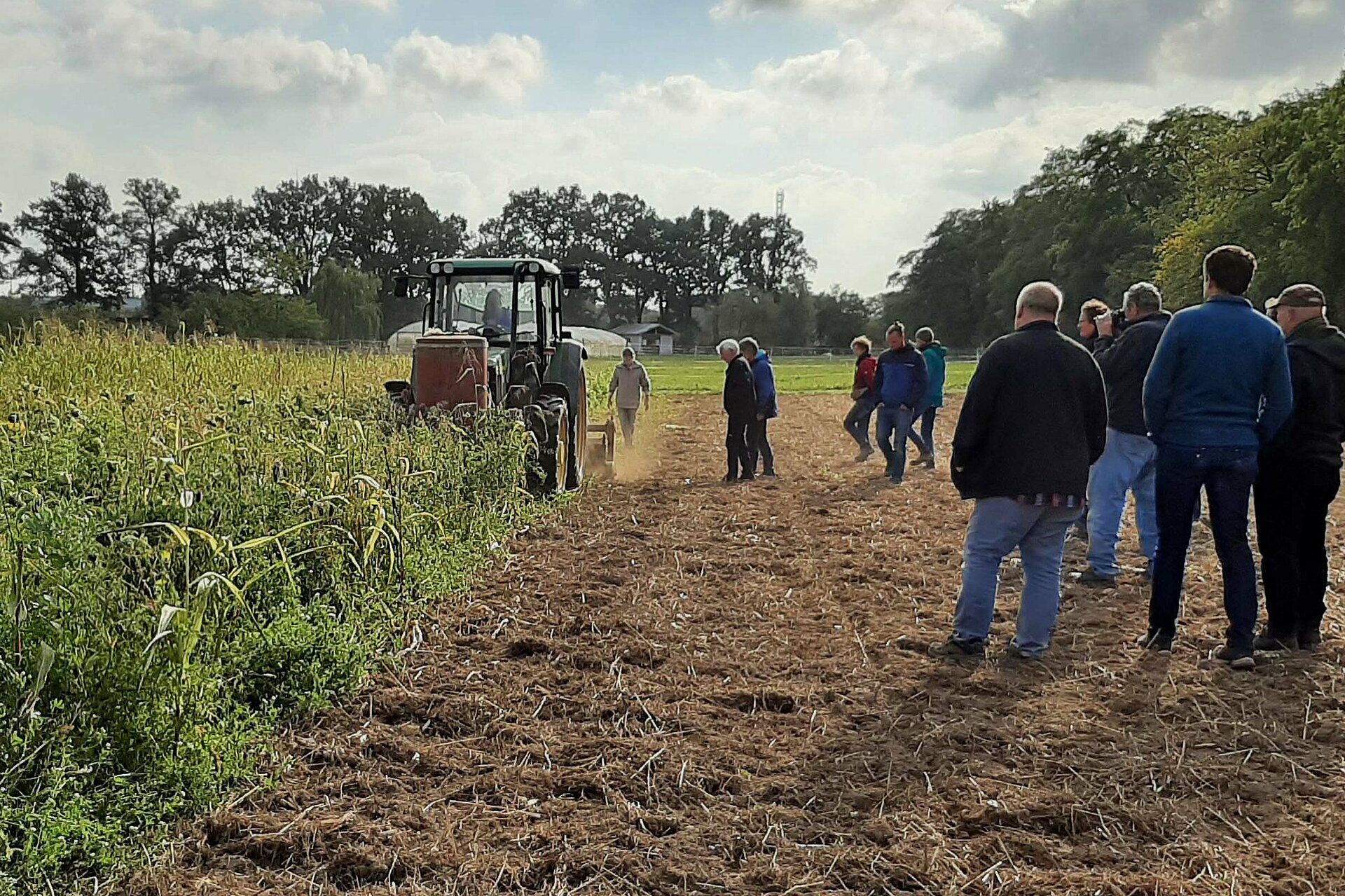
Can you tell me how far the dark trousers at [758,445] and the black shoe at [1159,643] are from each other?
7.04m

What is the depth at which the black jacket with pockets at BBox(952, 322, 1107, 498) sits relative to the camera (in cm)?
514

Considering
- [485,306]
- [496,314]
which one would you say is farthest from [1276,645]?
[485,306]

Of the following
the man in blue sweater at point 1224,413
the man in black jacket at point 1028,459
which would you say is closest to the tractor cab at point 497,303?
the man in black jacket at point 1028,459

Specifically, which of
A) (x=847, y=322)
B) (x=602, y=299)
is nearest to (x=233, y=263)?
(x=602, y=299)

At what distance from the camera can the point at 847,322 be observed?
87875 mm

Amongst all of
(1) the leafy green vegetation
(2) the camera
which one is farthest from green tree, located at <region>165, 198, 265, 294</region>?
(2) the camera

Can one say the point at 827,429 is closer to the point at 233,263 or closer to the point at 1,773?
the point at 1,773

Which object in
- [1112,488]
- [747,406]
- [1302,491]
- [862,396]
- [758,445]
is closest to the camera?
[1302,491]

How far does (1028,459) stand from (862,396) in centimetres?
840

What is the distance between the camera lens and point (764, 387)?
40.9ft

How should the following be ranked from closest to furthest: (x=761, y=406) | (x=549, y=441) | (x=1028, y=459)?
1. (x=1028, y=459)
2. (x=549, y=441)
3. (x=761, y=406)

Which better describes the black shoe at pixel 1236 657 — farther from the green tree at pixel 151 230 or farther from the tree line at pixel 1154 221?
the green tree at pixel 151 230

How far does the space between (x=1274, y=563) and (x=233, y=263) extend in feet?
260

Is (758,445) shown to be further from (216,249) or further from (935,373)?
(216,249)
